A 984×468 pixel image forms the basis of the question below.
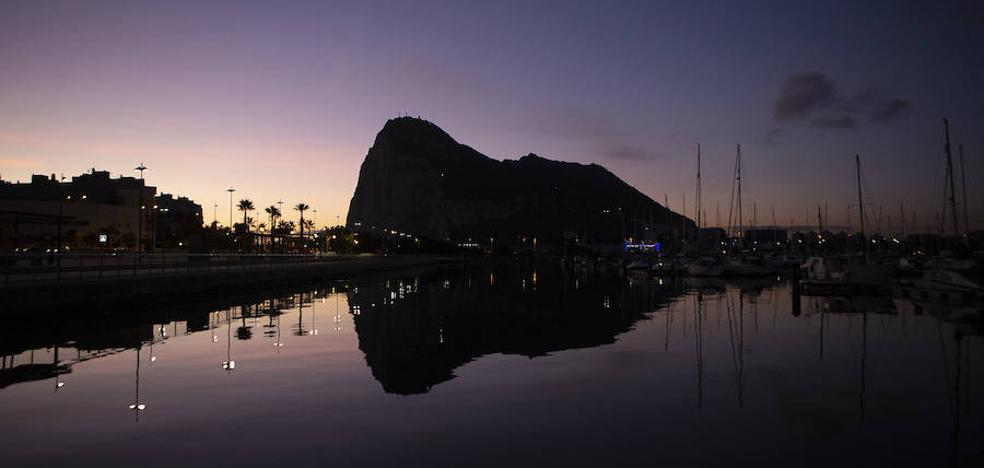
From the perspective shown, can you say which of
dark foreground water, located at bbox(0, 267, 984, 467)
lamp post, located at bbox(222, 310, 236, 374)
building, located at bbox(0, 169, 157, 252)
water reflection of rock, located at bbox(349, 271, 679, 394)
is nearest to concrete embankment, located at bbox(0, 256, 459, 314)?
dark foreground water, located at bbox(0, 267, 984, 467)

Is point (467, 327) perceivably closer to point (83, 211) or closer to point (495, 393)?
point (495, 393)

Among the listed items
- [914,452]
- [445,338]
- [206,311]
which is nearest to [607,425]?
[914,452]

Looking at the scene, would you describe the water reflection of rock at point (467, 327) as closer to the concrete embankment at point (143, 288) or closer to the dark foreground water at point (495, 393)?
the dark foreground water at point (495, 393)

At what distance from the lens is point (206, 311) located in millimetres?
31672

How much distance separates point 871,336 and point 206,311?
27.6 metres

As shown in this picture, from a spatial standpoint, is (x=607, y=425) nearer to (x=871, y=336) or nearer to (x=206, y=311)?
(x=871, y=336)

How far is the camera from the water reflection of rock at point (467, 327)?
16391mm

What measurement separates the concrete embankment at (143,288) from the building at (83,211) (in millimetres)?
21524

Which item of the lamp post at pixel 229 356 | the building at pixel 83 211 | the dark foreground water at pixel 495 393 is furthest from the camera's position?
the building at pixel 83 211

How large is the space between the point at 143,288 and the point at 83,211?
7259 cm

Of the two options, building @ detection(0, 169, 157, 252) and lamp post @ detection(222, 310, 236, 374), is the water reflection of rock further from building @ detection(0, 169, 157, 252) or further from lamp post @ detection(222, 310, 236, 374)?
building @ detection(0, 169, 157, 252)

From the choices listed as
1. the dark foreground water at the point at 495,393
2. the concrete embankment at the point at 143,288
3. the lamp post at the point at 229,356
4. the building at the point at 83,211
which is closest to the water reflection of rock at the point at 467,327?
the dark foreground water at the point at 495,393

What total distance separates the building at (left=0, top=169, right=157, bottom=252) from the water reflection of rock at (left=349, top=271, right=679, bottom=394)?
43.2 metres

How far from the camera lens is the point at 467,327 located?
24500 mm
